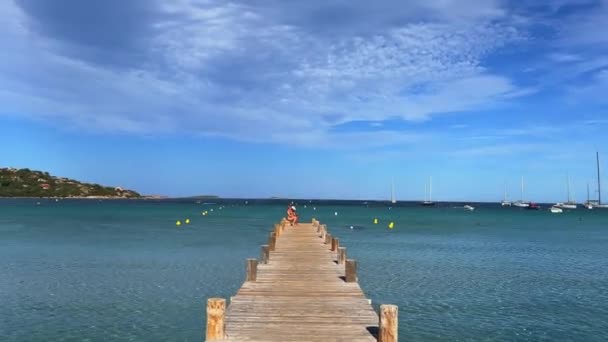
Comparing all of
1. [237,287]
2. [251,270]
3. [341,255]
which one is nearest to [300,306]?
[251,270]

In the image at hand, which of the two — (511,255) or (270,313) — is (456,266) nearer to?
(511,255)

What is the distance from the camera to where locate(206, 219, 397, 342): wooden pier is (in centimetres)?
1095

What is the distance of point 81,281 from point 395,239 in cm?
3470

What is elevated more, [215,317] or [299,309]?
[215,317]

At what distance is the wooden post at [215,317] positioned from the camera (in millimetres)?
10805

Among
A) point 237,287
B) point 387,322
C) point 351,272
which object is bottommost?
point 237,287

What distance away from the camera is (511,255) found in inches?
1695

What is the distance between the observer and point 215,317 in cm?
1084

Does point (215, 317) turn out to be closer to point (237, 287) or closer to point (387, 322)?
point (387, 322)

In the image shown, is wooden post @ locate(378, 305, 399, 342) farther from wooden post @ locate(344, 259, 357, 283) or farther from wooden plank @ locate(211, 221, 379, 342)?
wooden post @ locate(344, 259, 357, 283)

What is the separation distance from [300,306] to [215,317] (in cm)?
423

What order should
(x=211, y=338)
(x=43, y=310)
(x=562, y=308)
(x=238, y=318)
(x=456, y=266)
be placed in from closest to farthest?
(x=211, y=338) < (x=238, y=318) < (x=43, y=310) < (x=562, y=308) < (x=456, y=266)

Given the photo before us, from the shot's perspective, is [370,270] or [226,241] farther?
[226,241]

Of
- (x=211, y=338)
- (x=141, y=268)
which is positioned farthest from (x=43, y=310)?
(x=211, y=338)
